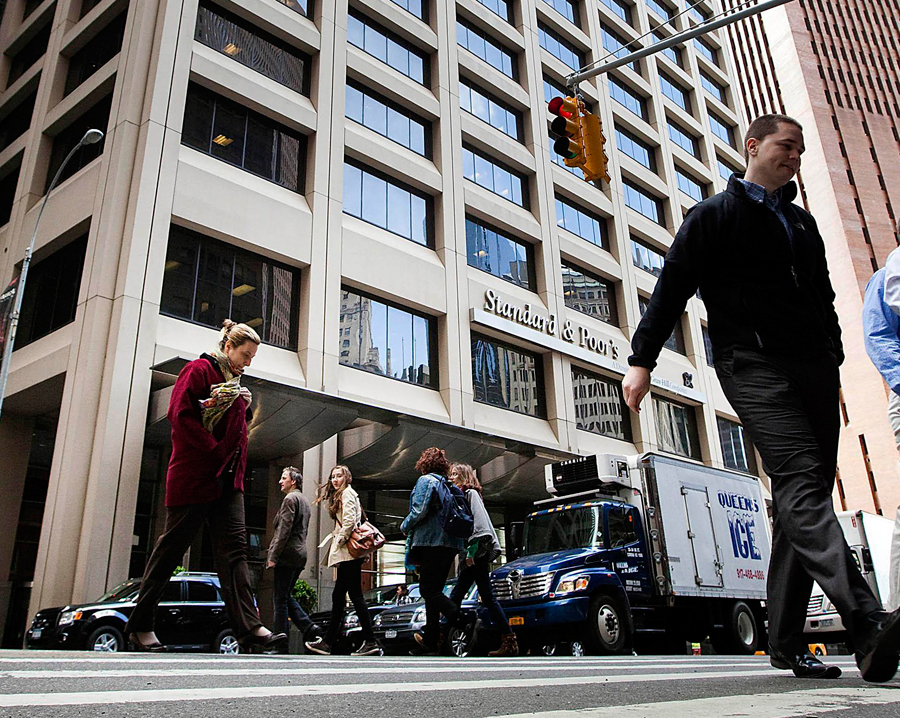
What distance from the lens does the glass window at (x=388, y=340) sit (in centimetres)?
1891

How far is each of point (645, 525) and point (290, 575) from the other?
570 cm

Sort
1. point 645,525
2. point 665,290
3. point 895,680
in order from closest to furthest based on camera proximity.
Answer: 1. point 895,680
2. point 665,290
3. point 645,525

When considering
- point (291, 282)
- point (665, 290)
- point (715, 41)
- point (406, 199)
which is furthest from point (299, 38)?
point (715, 41)

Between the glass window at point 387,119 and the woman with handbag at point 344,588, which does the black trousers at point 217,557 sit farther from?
the glass window at point 387,119

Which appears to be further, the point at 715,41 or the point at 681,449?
the point at 715,41

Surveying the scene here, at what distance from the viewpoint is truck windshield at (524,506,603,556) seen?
11.4 m

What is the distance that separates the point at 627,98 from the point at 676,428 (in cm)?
1434

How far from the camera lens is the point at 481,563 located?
847cm

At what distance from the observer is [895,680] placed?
2801 millimetres

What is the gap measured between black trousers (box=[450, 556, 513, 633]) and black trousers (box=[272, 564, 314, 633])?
1626mm

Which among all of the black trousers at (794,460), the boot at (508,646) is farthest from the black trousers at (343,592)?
the black trousers at (794,460)

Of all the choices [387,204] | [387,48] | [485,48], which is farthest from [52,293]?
[485,48]

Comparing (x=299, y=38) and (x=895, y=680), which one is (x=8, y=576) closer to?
(x=299, y=38)

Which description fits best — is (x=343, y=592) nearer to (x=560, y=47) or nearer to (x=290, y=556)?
(x=290, y=556)
